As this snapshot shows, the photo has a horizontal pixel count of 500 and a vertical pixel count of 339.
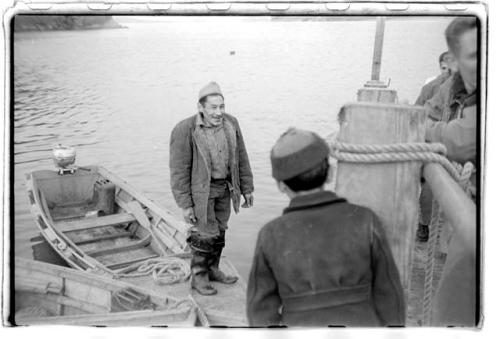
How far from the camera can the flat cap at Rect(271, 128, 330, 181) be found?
1337 mm

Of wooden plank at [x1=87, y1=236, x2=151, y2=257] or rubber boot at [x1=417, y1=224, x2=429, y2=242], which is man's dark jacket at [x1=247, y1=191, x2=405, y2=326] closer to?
rubber boot at [x1=417, y1=224, x2=429, y2=242]

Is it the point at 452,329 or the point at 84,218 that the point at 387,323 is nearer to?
the point at 452,329

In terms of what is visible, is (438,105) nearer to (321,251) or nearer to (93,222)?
(321,251)

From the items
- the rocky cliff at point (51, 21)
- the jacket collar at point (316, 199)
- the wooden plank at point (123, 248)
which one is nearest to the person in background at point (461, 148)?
the jacket collar at point (316, 199)

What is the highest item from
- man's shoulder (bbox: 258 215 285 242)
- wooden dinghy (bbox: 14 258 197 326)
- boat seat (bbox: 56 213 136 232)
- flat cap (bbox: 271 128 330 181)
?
flat cap (bbox: 271 128 330 181)

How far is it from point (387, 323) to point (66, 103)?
3.26 metres

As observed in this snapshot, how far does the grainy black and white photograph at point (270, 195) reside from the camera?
1.36 meters

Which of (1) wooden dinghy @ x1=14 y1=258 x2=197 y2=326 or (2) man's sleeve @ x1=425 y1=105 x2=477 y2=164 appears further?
(1) wooden dinghy @ x1=14 y1=258 x2=197 y2=326

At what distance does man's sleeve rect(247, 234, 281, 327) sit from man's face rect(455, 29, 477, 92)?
86 cm

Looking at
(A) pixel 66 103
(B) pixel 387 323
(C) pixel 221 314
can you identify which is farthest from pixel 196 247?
(B) pixel 387 323

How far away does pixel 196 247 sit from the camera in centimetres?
335

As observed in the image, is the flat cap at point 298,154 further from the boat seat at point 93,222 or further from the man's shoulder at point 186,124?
the boat seat at point 93,222

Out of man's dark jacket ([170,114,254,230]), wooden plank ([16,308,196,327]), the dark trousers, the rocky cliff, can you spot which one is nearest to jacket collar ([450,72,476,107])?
the rocky cliff

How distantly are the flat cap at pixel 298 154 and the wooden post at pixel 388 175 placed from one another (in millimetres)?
76
